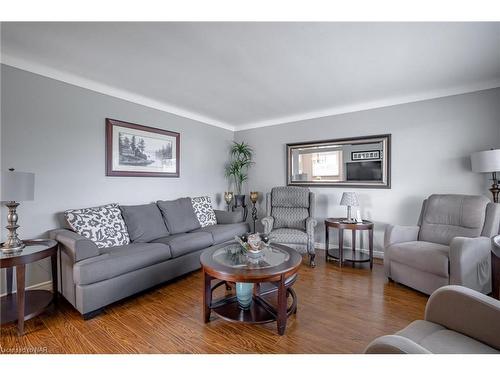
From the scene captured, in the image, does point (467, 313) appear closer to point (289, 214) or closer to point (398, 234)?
point (398, 234)

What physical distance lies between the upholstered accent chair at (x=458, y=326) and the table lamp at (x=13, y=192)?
2.67 metres

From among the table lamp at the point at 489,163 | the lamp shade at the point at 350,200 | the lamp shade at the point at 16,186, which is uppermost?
the table lamp at the point at 489,163

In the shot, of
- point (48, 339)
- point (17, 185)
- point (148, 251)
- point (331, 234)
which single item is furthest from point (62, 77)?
point (331, 234)

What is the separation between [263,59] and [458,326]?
7.79 ft

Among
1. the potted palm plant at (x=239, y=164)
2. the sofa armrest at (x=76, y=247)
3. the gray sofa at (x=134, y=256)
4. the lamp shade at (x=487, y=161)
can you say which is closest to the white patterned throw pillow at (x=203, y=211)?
the gray sofa at (x=134, y=256)

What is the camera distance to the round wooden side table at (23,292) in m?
1.71

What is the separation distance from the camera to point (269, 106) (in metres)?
3.67

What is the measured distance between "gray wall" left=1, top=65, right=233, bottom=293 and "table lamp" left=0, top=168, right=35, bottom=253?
41 cm

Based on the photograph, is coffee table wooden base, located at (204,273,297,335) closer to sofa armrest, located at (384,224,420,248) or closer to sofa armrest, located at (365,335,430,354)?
sofa armrest, located at (365,335,430,354)

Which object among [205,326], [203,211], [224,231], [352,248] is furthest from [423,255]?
[203,211]

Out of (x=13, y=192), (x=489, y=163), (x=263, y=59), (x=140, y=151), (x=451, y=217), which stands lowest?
(x=451, y=217)

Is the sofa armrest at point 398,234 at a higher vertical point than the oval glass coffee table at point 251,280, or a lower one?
higher

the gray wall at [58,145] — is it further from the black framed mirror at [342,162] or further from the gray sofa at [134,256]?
the black framed mirror at [342,162]

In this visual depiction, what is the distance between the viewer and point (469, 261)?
6.81 ft
